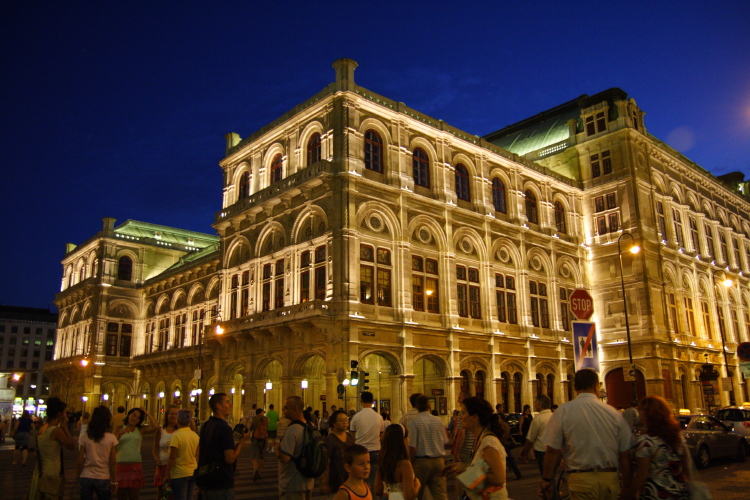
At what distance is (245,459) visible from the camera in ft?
81.1

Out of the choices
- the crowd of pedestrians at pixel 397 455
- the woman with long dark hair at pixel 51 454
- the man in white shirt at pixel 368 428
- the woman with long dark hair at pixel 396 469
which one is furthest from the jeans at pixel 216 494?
the man in white shirt at pixel 368 428

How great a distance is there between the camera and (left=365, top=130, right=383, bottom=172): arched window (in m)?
35.7

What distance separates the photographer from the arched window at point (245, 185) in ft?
136

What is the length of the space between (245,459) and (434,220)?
1806 centimetres

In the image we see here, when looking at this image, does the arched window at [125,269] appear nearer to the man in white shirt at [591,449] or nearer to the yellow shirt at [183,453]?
the yellow shirt at [183,453]

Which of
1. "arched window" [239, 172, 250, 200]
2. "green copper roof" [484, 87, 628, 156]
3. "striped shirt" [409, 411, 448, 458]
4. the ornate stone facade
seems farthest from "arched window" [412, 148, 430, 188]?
"striped shirt" [409, 411, 448, 458]

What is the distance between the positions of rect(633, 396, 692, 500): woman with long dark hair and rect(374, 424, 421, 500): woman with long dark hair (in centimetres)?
211

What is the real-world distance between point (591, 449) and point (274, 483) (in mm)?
12014

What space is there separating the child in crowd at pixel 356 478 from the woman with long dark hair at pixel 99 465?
4.51 m

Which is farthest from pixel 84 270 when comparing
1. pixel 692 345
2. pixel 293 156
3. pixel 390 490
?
pixel 390 490

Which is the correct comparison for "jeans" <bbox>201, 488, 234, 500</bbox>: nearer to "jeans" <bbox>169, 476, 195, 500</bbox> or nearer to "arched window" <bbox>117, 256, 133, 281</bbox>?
"jeans" <bbox>169, 476, 195, 500</bbox>

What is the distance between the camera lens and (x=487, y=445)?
20.5 ft

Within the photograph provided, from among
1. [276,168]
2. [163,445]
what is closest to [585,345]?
[163,445]

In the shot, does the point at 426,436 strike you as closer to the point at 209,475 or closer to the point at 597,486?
the point at 209,475
